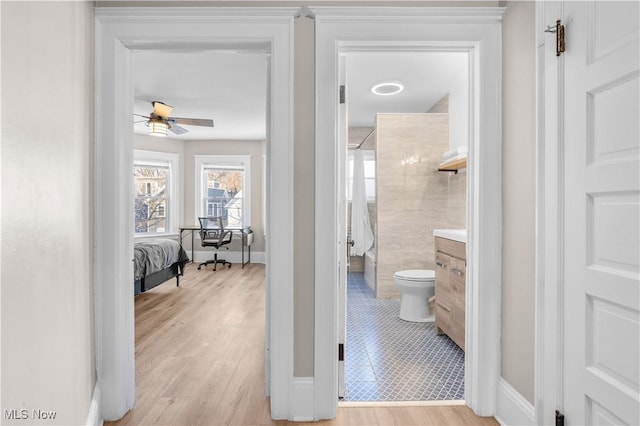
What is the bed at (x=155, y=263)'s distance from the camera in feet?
14.8

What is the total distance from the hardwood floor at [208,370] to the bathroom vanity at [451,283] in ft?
2.79

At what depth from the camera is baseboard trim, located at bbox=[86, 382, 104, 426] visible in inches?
71.8

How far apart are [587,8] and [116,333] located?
2.49 metres

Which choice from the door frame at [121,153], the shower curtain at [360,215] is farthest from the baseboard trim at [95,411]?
the shower curtain at [360,215]

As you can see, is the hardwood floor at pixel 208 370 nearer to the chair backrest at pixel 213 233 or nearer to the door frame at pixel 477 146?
the door frame at pixel 477 146

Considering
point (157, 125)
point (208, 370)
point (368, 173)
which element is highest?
point (157, 125)

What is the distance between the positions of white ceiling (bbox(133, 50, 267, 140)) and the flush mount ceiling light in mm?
1274

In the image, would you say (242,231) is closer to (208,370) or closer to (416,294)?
(416,294)

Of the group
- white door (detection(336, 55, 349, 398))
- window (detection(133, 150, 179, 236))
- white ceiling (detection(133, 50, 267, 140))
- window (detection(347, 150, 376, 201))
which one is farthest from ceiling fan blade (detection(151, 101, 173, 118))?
white door (detection(336, 55, 349, 398))

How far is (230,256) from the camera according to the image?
25.4 ft

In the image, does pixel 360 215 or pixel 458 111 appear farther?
pixel 360 215

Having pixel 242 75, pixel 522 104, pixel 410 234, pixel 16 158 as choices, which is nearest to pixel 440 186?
pixel 410 234

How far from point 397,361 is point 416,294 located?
1.06 metres

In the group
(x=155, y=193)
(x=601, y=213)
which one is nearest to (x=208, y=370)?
(x=601, y=213)
